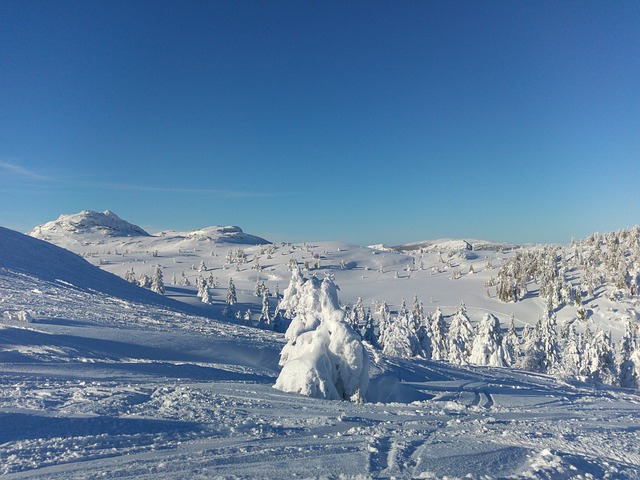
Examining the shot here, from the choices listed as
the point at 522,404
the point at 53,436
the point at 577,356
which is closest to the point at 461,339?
the point at 577,356

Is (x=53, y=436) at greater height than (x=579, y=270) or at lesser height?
lesser

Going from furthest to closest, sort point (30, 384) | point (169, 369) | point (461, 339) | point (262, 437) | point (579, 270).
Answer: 1. point (579, 270)
2. point (461, 339)
3. point (169, 369)
4. point (30, 384)
5. point (262, 437)

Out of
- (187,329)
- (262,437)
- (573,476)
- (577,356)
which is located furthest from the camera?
(577,356)

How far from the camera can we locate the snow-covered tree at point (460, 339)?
43812 mm

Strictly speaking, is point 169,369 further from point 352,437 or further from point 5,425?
point 352,437

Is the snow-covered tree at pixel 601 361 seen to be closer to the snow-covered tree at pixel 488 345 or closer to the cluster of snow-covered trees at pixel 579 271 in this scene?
the snow-covered tree at pixel 488 345

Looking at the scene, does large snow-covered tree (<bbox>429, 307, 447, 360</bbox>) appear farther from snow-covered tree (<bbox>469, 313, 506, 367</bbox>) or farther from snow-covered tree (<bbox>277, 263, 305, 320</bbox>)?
snow-covered tree (<bbox>277, 263, 305, 320</bbox>)

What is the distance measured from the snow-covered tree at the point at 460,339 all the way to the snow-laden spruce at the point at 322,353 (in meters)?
31.3

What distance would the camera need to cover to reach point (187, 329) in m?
24.1

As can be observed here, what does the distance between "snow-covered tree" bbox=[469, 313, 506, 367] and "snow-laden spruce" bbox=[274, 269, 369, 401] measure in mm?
29011

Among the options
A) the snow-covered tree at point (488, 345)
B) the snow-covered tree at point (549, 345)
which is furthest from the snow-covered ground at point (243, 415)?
the snow-covered tree at point (549, 345)

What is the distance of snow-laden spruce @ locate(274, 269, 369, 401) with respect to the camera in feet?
44.8

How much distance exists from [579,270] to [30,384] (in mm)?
133548

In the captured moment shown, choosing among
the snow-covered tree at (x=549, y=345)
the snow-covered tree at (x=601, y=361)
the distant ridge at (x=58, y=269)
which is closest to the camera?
the distant ridge at (x=58, y=269)
